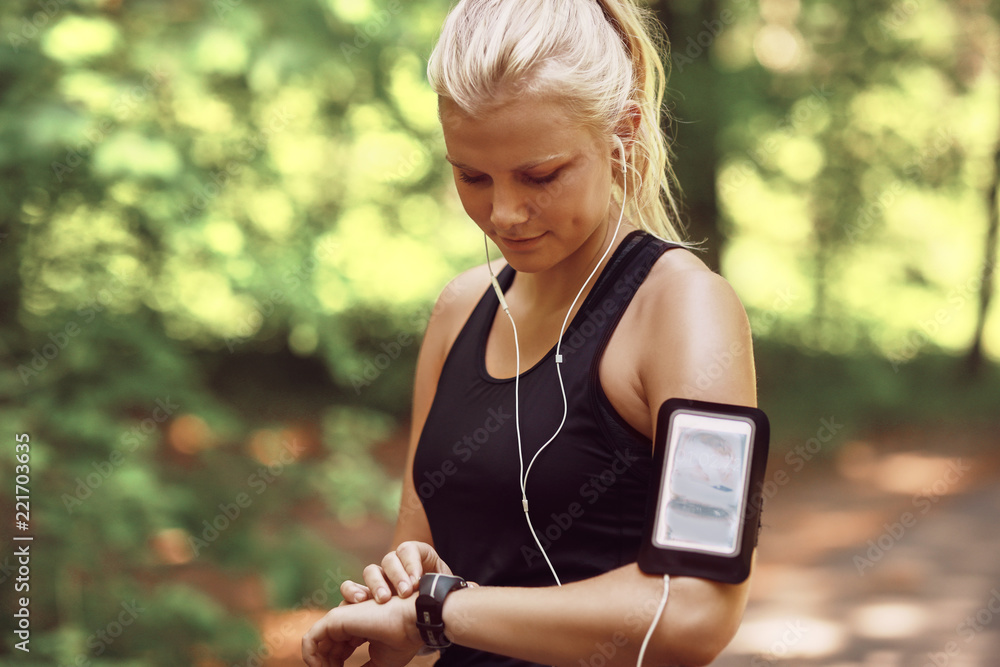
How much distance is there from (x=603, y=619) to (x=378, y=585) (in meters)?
0.41

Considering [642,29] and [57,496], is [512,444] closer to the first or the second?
[642,29]

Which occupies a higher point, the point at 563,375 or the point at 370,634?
the point at 563,375

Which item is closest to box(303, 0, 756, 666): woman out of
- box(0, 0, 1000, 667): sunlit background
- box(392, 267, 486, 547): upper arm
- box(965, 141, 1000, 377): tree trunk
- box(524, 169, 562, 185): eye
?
box(524, 169, 562, 185): eye

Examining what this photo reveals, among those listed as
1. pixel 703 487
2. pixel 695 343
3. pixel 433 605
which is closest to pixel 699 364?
pixel 695 343

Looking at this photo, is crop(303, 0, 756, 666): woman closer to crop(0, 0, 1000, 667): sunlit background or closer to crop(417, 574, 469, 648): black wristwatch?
crop(417, 574, 469, 648): black wristwatch

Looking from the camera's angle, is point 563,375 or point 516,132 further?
point 563,375

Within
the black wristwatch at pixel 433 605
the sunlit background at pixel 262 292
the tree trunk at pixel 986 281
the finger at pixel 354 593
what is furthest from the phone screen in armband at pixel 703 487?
the tree trunk at pixel 986 281

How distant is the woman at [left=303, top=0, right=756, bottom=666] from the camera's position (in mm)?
1139

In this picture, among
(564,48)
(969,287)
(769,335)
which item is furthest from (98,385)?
(969,287)

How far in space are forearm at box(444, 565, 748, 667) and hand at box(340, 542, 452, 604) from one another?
123 mm

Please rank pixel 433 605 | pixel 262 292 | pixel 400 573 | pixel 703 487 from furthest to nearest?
1. pixel 262 292
2. pixel 400 573
3. pixel 433 605
4. pixel 703 487

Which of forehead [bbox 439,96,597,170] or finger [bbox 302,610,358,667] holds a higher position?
forehead [bbox 439,96,597,170]

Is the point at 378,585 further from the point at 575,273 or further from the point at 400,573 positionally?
the point at 575,273

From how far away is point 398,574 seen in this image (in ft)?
4.36
